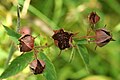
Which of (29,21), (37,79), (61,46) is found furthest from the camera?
(29,21)

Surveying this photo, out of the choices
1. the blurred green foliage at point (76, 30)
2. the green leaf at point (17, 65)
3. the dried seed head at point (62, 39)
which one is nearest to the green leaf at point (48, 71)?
the green leaf at point (17, 65)

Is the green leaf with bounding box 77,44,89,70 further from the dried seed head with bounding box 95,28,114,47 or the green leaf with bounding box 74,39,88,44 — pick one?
the dried seed head with bounding box 95,28,114,47

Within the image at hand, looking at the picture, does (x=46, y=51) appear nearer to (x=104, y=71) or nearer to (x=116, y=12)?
(x=104, y=71)

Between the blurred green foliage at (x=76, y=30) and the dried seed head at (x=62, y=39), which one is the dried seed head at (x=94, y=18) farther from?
the blurred green foliage at (x=76, y=30)

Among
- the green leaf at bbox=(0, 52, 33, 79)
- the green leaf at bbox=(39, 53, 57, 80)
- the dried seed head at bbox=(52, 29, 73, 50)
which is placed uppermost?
the dried seed head at bbox=(52, 29, 73, 50)

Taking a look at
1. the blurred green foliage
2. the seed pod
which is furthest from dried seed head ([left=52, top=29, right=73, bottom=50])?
the blurred green foliage

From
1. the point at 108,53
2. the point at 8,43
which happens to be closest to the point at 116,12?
the point at 108,53
